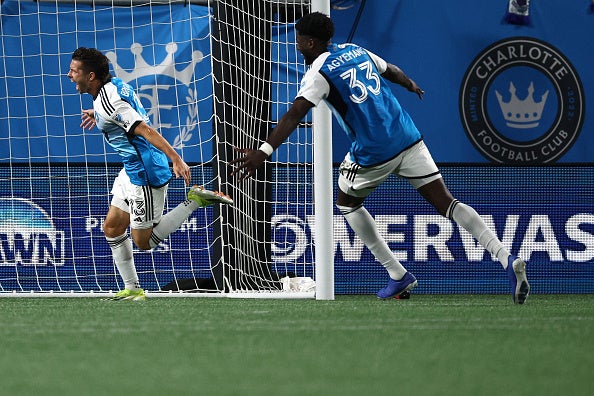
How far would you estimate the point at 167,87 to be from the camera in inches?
385

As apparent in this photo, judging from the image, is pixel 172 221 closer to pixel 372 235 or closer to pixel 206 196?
pixel 206 196

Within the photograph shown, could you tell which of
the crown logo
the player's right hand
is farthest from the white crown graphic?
the crown logo

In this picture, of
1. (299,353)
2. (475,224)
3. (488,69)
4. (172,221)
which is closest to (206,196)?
(172,221)

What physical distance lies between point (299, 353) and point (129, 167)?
4.21 metres

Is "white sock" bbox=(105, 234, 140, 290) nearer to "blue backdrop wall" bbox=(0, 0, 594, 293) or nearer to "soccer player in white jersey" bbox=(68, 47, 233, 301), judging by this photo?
"soccer player in white jersey" bbox=(68, 47, 233, 301)

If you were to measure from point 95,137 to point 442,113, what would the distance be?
301cm

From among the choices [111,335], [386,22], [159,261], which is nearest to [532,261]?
[386,22]

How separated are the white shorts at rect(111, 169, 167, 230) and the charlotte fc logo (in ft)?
10.6

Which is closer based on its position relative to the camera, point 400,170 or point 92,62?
point 400,170

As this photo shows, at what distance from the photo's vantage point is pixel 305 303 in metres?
6.61

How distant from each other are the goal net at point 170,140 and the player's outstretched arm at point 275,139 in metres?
1.66

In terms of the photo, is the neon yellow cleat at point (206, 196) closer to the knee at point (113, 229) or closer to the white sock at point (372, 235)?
the knee at point (113, 229)

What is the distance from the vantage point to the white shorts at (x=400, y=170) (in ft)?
22.5

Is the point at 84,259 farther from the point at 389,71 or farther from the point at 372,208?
the point at 389,71
